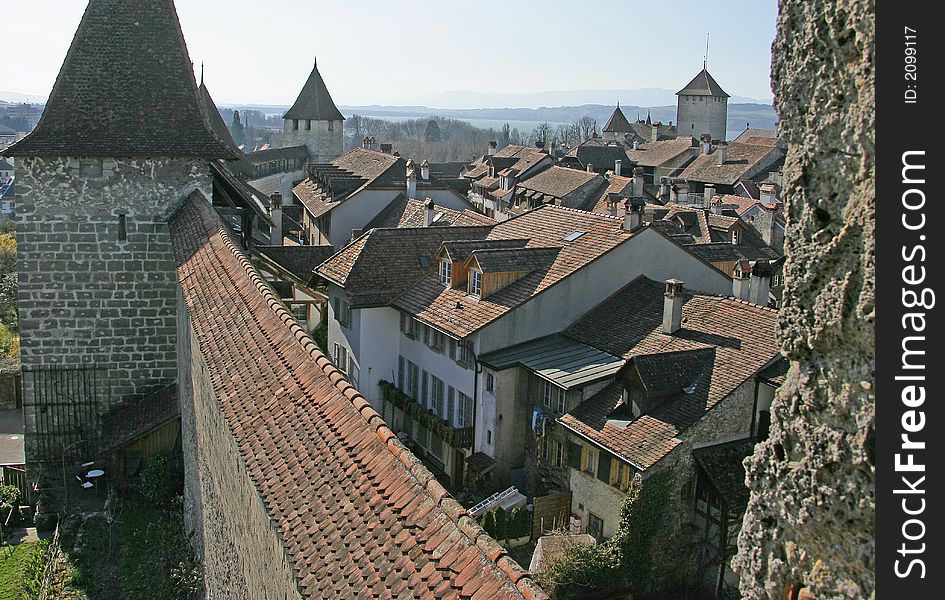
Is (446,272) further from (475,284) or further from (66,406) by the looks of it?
(66,406)

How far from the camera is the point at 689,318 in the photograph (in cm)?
2091

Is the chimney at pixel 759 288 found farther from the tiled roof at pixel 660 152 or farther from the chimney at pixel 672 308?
the tiled roof at pixel 660 152

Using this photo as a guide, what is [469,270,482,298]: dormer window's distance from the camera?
75.0ft

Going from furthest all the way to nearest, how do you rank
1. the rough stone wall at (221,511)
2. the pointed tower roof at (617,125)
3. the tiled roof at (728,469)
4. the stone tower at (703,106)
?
the pointed tower roof at (617,125) → the stone tower at (703,106) → the tiled roof at (728,469) → the rough stone wall at (221,511)

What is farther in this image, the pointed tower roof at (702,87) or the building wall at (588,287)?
the pointed tower roof at (702,87)

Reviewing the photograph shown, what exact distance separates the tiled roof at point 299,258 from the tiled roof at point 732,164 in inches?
1457

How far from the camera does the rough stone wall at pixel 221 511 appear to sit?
6105 mm

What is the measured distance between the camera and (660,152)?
77375mm

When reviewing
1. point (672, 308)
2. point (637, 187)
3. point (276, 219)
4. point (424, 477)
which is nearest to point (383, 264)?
point (672, 308)

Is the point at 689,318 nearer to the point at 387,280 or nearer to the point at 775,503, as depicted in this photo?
the point at 387,280

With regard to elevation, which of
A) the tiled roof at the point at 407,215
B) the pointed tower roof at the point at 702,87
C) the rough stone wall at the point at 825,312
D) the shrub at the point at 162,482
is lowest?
the shrub at the point at 162,482

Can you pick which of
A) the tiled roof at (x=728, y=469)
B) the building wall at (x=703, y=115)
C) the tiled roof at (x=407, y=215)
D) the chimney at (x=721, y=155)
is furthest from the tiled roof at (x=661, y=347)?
the building wall at (x=703, y=115)

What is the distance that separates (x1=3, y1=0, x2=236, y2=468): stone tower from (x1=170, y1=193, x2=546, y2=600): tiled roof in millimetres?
7264
